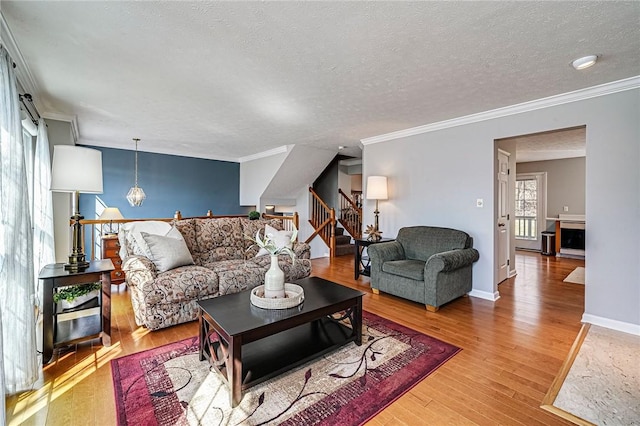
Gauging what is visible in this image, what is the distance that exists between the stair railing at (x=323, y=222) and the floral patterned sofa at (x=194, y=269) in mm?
2737

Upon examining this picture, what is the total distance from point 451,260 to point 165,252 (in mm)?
3127

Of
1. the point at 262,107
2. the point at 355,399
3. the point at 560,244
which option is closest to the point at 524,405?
the point at 355,399

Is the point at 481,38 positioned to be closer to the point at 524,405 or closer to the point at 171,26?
the point at 171,26

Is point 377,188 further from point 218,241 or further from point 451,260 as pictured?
point 218,241

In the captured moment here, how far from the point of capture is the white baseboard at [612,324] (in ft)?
9.11

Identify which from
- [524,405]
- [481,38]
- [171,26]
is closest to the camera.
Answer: [524,405]

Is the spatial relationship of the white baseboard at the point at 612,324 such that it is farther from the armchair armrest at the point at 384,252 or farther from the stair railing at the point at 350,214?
the stair railing at the point at 350,214

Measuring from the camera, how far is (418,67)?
251 centimetres

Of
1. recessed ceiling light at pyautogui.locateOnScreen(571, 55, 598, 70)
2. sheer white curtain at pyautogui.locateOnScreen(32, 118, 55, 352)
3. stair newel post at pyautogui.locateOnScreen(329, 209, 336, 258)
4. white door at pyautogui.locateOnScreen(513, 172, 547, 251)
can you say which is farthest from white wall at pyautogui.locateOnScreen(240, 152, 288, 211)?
white door at pyautogui.locateOnScreen(513, 172, 547, 251)

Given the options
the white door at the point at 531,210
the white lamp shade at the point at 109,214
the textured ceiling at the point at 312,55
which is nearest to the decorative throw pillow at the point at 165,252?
the textured ceiling at the point at 312,55

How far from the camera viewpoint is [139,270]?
2814 mm

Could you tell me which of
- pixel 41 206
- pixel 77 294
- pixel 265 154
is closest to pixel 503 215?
pixel 265 154

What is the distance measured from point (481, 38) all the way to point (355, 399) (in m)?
2.59

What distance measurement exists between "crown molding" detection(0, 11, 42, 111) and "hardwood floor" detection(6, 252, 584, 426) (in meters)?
2.34
